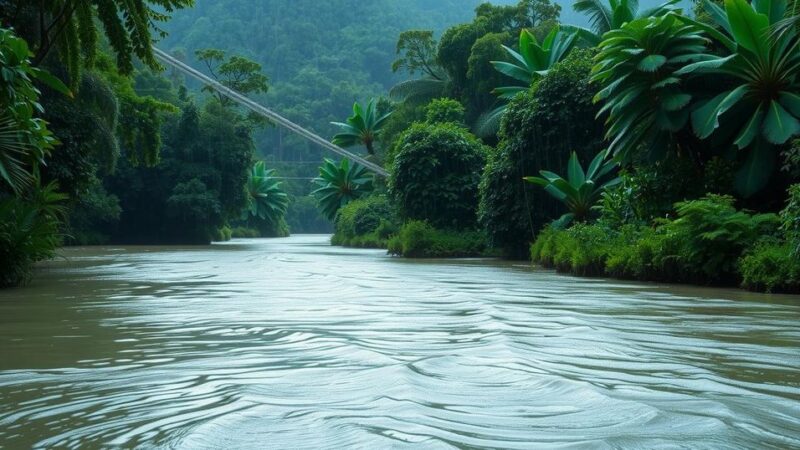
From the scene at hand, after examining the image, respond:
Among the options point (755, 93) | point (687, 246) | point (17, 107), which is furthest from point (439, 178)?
point (17, 107)

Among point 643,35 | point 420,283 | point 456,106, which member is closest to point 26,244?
point 420,283

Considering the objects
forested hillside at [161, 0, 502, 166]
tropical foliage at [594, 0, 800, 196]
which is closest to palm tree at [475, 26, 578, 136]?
tropical foliage at [594, 0, 800, 196]

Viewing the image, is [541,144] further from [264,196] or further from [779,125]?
[264,196]

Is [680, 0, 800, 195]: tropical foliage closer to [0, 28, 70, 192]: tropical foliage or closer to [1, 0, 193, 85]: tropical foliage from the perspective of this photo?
[1, 0, 193, 85]: tropical foliage

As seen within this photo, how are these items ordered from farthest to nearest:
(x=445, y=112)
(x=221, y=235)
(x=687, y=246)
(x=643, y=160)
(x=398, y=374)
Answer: (x=221, y=235) < (x=445, y=112) < (x=643, y=160) < (x=687, y=246) < (x=398, y=374)

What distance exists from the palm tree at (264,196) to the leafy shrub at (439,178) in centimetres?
4533

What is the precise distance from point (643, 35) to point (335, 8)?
91.4 meters

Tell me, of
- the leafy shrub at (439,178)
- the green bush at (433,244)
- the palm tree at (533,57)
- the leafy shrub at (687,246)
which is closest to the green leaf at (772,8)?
the leafy shrub at (687,246)

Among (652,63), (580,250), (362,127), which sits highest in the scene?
(362,127)

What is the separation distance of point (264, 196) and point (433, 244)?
51500 millimetres

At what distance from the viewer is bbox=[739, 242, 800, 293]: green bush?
41.4 feet

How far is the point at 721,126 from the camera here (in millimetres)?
18156

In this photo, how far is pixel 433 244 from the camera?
31016 millimetres

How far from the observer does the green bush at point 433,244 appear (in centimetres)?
3094
